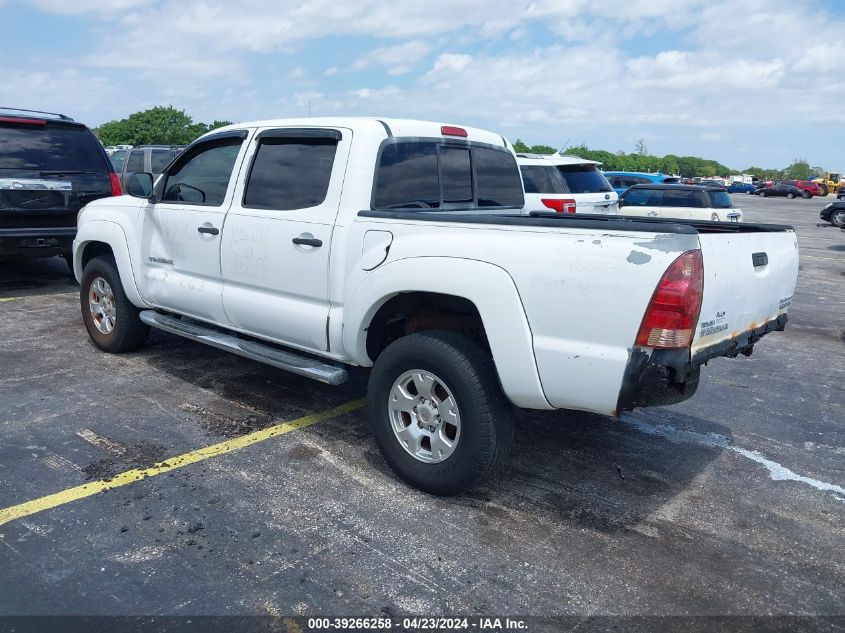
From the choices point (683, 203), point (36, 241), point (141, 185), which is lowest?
point (36, 241)

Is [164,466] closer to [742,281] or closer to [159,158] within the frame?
[742,281]

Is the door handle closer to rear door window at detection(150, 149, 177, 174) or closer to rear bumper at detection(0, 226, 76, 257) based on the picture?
rear bumper at detection(0, 226, 76, 257)

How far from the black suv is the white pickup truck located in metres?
2.99

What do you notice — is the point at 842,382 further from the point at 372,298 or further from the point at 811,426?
the point at 372,298

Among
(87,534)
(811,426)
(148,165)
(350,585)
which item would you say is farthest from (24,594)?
(148,165)

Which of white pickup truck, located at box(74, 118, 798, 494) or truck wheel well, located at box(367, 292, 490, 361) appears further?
truck wheel well, located at box(367, 292, 490, 361)

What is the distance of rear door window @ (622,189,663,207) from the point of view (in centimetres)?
1495

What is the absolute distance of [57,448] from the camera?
13.9 ft

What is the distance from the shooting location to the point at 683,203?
1455 centimetres

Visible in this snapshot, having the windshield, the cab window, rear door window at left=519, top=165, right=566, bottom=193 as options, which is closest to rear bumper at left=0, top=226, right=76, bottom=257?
the cab window

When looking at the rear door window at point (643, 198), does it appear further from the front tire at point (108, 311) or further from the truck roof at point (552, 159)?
the front tire at point (108, 311)

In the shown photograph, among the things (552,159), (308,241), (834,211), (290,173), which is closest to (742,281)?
(308,241)

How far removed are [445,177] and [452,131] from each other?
321mm

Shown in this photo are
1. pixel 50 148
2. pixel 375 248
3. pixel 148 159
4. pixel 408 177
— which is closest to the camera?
pixel 375 248
